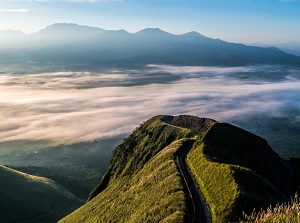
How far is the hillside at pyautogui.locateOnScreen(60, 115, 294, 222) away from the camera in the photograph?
59.5m

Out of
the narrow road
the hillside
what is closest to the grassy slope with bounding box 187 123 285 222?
the hillside

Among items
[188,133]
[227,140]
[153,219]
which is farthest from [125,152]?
[153,219]

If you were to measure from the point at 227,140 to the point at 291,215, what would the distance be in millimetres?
103458

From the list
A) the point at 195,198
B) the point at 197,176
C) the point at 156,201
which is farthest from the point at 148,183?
the point at 195,198

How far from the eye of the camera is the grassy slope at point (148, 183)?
64.4 m

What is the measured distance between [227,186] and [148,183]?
1270 inches

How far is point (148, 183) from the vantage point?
306 ft

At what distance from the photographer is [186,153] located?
108 meters

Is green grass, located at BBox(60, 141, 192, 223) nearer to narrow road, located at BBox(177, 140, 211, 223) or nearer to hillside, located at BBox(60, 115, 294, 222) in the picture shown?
hillside, located at BBox(60, 115, 294, 222)

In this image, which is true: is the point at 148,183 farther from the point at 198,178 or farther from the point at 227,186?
the point at 227,186

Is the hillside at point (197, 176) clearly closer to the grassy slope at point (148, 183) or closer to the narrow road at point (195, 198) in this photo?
the grassy slope at point (148, 183)

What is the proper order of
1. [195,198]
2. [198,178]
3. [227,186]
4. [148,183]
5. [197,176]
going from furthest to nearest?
[148,183], [197,176], [198,178], [227,186], [195,198]

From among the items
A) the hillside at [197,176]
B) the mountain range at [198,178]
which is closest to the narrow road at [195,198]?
Answer: the mountain range at [198,178]

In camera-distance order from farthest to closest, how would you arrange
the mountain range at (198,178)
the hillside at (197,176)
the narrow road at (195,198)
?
the hillside at (197,176)
the mountain range at (198,178)
the narrow road at (195,198)
